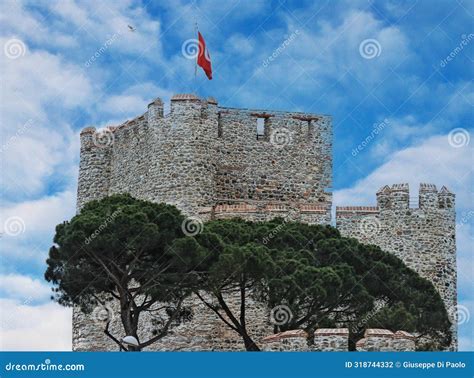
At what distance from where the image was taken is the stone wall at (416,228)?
113ft

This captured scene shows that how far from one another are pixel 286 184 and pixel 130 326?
1061 centimetres

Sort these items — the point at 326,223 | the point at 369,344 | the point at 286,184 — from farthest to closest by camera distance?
the point at 286,184 → the point at 326,223 → the point at 369,344

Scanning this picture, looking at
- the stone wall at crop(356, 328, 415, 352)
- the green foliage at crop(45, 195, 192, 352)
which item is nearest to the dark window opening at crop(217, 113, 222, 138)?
the green foliage at crop(45, 195, 192, 352)

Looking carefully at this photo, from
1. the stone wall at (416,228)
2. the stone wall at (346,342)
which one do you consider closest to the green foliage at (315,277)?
the stone wall at (416,228)

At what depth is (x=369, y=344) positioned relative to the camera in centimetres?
2369

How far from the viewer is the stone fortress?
34.0 meters

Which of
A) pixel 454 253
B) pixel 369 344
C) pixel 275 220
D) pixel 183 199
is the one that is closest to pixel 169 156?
pixel 183 199

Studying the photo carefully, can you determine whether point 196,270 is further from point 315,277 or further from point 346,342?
point 346,342

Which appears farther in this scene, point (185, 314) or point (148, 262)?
point (185, 314)

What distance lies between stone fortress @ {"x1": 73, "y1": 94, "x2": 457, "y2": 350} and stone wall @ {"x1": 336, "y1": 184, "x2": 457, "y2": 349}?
0.03 metres

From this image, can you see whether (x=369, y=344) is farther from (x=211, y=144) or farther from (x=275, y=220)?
(x=211, y=144)

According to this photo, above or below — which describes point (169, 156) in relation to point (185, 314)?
above

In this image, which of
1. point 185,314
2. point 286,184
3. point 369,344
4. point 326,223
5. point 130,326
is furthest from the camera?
point 286,184

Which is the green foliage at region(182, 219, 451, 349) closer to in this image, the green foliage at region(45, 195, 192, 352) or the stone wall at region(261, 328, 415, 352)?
the green foliage at region(45, 195, 192, 352)
